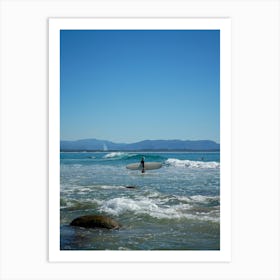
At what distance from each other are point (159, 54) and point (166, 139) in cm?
68

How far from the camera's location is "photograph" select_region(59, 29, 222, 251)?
343cm

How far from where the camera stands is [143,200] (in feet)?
11.6

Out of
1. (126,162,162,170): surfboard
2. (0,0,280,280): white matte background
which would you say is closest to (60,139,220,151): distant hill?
(126,162,162,170): surfboard

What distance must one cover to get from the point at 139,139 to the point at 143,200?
483 mm

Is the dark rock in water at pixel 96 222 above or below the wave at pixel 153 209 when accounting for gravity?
below
